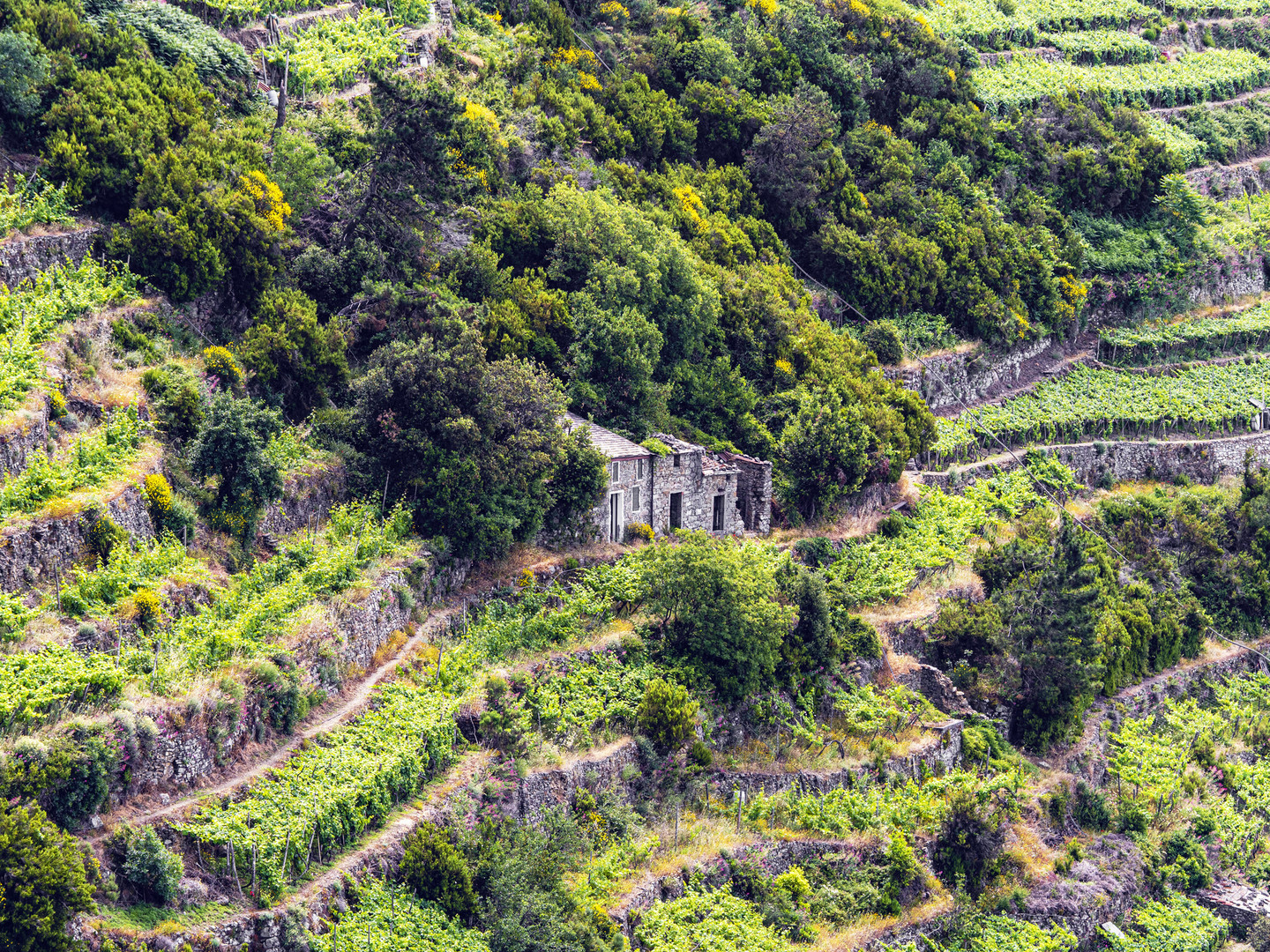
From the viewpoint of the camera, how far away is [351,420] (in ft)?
176

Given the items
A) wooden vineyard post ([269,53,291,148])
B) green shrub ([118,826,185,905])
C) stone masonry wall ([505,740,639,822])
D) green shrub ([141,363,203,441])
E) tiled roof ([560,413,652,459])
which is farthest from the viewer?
wooden vineyard post ([269,53,291,148])

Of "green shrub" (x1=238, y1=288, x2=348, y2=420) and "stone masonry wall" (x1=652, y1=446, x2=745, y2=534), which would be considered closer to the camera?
"green shrub" (x1=238, y1=288, x2=348, y2=420)

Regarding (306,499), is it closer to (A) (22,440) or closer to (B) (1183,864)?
(A) (22,440)

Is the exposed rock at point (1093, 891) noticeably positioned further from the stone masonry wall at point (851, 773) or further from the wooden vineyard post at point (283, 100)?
the wooden vineyard post at point (283, 100)

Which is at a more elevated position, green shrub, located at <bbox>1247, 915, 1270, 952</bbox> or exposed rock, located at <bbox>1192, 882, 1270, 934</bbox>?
exposed rock, located at <bbox>1192, 882, 1270, 934</bbox>

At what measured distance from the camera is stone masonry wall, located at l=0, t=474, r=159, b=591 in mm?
42094

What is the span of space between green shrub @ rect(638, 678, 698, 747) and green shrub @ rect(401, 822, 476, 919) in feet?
31.4

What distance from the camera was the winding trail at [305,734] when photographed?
39031 millimetres

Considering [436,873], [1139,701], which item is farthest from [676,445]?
[436,873]

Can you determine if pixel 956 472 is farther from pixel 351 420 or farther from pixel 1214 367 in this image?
pixel 351 420

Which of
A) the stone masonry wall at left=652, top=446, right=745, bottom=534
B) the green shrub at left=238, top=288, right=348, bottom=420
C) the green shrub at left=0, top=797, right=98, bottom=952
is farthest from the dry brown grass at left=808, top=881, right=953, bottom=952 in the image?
the green shrub at left=0, top=797, right=98, bottom=952

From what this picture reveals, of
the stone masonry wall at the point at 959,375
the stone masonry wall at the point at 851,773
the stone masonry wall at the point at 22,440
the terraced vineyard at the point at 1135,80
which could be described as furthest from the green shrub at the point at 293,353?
the terraced vineyard at the point at 1135,80

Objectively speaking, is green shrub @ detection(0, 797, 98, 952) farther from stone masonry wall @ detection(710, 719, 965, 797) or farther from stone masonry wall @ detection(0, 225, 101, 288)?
stone masonry wall @ detection(710, 719, 965, 797)

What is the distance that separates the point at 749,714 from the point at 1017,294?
32.8 metres
